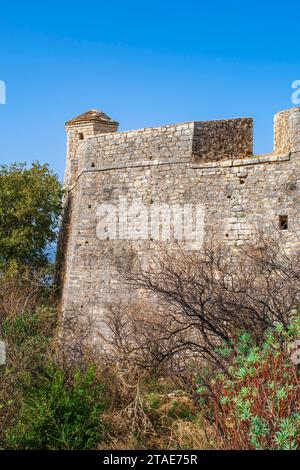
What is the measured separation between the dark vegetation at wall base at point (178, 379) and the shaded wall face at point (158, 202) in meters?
1.44

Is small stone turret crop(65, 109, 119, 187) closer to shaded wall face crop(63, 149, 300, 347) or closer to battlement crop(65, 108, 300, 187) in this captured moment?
shaded wall face crop(63, 149, 300, 347)

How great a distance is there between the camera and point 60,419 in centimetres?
958

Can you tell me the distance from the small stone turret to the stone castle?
2.73m

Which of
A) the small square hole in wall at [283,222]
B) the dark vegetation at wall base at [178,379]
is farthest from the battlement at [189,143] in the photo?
the dark vegetation at wall base at [178,379]

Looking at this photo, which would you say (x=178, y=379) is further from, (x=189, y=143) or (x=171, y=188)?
(x=189, y=143)

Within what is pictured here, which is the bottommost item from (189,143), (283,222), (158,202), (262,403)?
(262,403)

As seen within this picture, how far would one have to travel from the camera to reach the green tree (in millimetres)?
19453

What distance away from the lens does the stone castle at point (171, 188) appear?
13844 millimetres

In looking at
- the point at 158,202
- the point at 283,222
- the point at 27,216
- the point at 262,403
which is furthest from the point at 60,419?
the point at 27,216

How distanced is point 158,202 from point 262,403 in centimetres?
859

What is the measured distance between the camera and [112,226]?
16.4m

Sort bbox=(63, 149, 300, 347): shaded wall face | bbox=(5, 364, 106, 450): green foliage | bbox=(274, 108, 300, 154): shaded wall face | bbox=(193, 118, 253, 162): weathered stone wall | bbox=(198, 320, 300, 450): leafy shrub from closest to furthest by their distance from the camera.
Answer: bbox=(198, 320, 300, 450): leafy shrub, bbox=(5, 364, 106, 450): green foliage, bbox=(274, 108, 300, 154): shaded wall face, bbox=(63, 149, 300, 347): shaded wall face, bbox=(193, 118, 253, 162): weathered stone wall

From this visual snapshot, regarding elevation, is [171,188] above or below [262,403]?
above

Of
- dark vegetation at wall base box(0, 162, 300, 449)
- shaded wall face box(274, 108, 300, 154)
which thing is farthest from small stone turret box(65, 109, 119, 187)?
dark vegetation at wall base box(0, 162, 300, 449)
